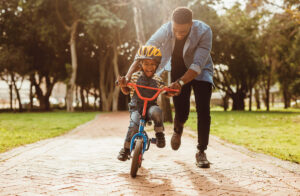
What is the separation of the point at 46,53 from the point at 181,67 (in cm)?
2667

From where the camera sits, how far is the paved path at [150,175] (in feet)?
10.6

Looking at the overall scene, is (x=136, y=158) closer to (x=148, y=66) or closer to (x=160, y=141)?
(x=160, y=141)

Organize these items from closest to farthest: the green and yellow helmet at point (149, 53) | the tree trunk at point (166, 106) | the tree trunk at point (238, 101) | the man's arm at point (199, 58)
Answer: the man's arm at point (199, 58), the green and yellow helmet at point (149, 53), the tree trunk at point (166, 106), the tree trunk at point (238, 101)

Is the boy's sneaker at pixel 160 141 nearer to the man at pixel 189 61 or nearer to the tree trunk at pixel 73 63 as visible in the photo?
the man at pixel 189 61

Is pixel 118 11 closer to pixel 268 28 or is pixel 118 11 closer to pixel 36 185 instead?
→ pixel 268 28

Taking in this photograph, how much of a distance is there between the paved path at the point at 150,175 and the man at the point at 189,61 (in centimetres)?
42

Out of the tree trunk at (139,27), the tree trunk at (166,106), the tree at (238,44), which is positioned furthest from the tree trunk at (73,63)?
the tree trunk at (166,106)

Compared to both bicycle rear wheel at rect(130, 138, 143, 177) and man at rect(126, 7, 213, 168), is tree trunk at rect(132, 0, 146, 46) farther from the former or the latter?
bicycle rear wheel at rect(130, 138, 143, 177)

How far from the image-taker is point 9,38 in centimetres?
2661

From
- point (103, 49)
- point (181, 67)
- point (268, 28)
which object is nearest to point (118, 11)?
point (103, 49)

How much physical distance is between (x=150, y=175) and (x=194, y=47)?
5.58 ft

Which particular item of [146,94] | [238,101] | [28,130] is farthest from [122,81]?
[238,101]

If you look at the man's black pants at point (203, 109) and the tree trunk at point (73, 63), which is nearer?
the man's black pants at point (203, 109)

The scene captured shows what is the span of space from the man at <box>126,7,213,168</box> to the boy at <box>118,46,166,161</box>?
152 mm
